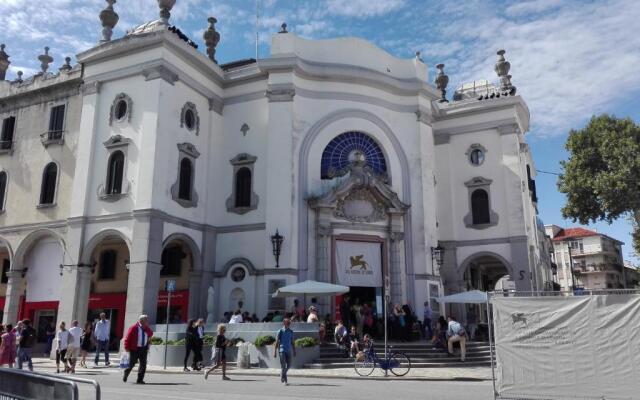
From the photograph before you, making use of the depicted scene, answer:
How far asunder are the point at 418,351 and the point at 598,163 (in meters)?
16.6

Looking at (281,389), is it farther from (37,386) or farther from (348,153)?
(348,153)

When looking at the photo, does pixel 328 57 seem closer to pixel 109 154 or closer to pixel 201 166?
pixel 201 166

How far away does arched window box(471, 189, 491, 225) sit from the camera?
3125 centimetres

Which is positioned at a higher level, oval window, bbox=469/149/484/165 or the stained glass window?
oval window, bbox=469/149/484/165

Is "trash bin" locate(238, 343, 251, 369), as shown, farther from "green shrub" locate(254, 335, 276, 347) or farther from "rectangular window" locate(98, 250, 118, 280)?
"rectangular window" locate(98, 250, 118, 280)

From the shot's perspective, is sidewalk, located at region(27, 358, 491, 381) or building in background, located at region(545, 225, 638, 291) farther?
building in background, located at region(545, 225, 638, 291)

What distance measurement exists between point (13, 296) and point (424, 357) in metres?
19.3

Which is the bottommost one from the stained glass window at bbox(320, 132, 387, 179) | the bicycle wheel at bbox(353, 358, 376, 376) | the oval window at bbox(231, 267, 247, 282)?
the bicycle wheel at bbox(353, 358, 376, 376)

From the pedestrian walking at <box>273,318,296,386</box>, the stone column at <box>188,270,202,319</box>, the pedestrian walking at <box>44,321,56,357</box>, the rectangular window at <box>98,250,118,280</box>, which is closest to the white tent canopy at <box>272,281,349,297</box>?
the stone column at <box>188,270,202,319</box>

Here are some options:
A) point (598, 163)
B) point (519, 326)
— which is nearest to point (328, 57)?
point (598, 163)

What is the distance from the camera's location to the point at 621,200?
27.8 metres

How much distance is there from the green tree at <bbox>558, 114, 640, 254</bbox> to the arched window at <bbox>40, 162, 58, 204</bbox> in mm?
26702

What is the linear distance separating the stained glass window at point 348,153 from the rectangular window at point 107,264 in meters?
12.1

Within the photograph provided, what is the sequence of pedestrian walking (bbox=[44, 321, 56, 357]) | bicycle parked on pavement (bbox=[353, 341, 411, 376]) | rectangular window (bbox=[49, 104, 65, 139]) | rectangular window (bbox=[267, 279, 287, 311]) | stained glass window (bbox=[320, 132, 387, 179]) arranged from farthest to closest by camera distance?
1. rectangular window (bbox=[49, 104, 65, 139])
2. stained glass window (bbox=[320, 132, 387, 179])
3. pedestrian walking (bbox=[44, 321, 56, 357])
4. rectangular window (bbox=[267, 279, 287, 311])
5. bicycle parked on pavement (bbox=[353, 341, 411, 376])
